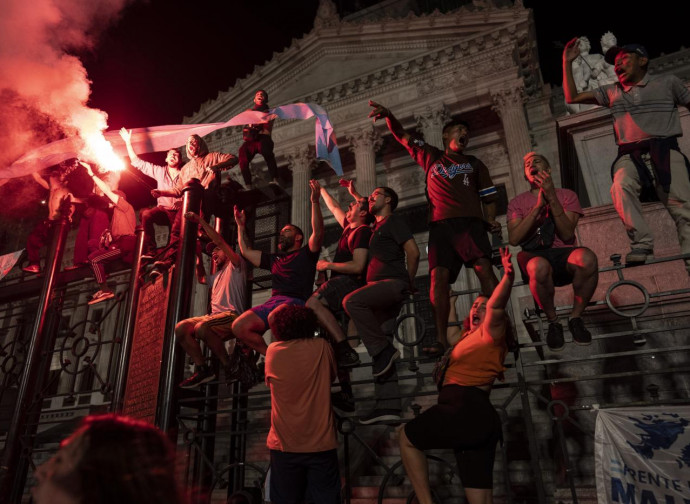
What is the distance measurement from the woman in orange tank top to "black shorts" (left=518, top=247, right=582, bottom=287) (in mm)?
1095

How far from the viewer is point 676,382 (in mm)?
5070

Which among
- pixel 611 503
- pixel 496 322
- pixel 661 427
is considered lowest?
pixel 611 503

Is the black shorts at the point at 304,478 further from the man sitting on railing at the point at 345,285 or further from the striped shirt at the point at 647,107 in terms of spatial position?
the striped shirt at the point at 647,107

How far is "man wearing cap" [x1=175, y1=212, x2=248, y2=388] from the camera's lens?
219 inches

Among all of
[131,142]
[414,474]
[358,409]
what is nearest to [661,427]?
[414,474]

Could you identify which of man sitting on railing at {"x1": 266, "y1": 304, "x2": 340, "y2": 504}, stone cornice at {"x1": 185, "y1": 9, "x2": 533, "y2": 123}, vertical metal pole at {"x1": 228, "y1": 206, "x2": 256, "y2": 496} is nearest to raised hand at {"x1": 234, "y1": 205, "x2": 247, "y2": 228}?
vertical metal pole at {"x1": 228, "y1": 206, "x2": 256, "y2": 496}

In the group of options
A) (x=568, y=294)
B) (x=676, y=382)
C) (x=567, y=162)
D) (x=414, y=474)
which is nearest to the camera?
(x=414, y=474)

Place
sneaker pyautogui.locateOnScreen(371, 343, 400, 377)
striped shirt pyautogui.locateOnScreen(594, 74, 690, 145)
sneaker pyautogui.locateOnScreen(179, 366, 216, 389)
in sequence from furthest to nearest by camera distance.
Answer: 1. sneaker pyautogui.locateOnScreen(179, 366, 216, 389)
2. striped shirt pyautogui.locateOnScreen(594, 74, 690, 145)
3. sneaker pyautogui.locateOnScreen(371, 343, 400, 377)

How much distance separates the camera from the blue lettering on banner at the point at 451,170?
511cm

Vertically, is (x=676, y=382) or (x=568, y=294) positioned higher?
(x=568, y=294)

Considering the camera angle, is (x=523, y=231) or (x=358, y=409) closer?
(x=523, y=231)

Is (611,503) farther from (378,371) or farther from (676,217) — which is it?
(676,217)

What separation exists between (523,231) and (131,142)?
6365 millimetres

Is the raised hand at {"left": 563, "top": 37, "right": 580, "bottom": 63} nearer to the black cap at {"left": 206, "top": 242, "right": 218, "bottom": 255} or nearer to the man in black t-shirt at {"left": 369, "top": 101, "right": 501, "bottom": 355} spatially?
the man in black t-shirt at {"left": 369, "top": 101, "right": 501, "bottom": 355}
